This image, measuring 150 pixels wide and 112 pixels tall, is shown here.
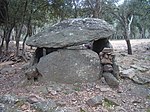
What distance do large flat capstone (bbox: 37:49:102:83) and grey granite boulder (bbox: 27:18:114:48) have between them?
0.30 meters

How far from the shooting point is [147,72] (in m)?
7.84

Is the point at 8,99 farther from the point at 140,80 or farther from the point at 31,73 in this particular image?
the point at 140,80

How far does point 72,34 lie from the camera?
6977 mm

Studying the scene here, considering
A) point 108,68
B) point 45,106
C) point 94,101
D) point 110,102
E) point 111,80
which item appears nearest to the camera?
point 45,106

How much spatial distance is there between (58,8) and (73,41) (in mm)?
7629

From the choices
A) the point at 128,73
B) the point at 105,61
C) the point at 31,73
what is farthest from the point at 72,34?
the point at 128,73

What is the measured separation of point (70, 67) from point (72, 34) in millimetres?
1061

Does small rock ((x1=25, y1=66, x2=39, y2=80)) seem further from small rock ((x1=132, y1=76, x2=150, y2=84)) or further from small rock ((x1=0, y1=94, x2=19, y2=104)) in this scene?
small rock ((x1=132, y1=76, x2=150, y2=84))

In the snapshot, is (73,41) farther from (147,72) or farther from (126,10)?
(126,10)

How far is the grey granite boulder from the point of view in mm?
6785

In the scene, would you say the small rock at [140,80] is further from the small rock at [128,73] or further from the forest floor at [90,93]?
the small rock at [128,73]

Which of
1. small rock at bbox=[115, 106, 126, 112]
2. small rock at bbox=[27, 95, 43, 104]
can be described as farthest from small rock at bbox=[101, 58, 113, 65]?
small rock at bbox=[27, 95, 43, 104]

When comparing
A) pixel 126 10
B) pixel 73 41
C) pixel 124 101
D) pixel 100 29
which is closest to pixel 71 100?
pixel 124 101

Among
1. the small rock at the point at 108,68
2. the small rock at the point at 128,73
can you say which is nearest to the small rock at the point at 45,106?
the small rock at the point at 108,68
